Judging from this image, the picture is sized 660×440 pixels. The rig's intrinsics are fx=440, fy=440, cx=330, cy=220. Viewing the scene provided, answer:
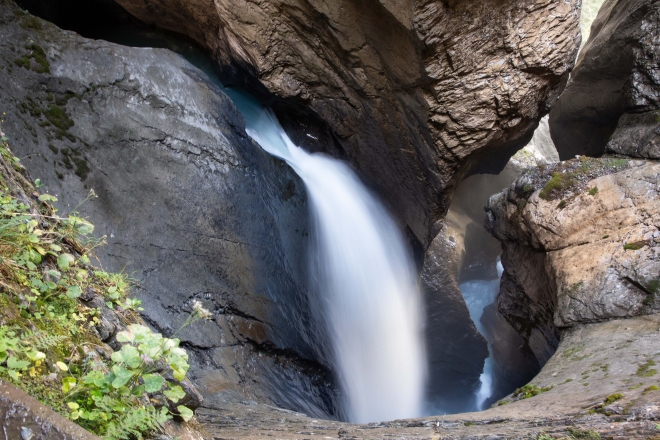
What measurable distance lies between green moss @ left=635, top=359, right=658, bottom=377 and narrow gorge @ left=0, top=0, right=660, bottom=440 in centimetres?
4

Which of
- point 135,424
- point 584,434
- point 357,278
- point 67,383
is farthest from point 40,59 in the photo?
point 584,434

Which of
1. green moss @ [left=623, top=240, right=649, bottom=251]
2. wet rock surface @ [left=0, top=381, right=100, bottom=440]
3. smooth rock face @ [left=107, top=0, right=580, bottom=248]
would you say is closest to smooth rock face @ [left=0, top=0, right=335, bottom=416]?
smooth rock face @ [left=107, top=0, right=580, bottom=248]

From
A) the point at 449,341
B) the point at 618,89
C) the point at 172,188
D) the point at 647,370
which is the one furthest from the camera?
the point at 449,341

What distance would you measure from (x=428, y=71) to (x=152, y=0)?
6259 mm

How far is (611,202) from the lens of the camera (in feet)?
24.0

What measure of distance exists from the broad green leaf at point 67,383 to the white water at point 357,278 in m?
6.60

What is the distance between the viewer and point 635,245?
679 centimetres

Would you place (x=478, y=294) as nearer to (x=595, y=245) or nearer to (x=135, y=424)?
(x=595, y=245)

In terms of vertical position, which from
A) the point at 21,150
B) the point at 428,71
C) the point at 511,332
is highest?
the point at 428,71

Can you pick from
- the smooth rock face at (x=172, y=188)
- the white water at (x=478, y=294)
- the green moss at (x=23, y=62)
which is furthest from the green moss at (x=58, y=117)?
the white water at (x=478, y=294)

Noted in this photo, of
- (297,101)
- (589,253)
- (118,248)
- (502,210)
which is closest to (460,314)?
(502,210)

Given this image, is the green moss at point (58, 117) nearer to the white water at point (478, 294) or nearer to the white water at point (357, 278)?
the white water at point (357, 278)

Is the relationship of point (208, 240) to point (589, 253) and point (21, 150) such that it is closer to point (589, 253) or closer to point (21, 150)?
point (21, 150)

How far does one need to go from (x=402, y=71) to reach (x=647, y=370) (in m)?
5.66
